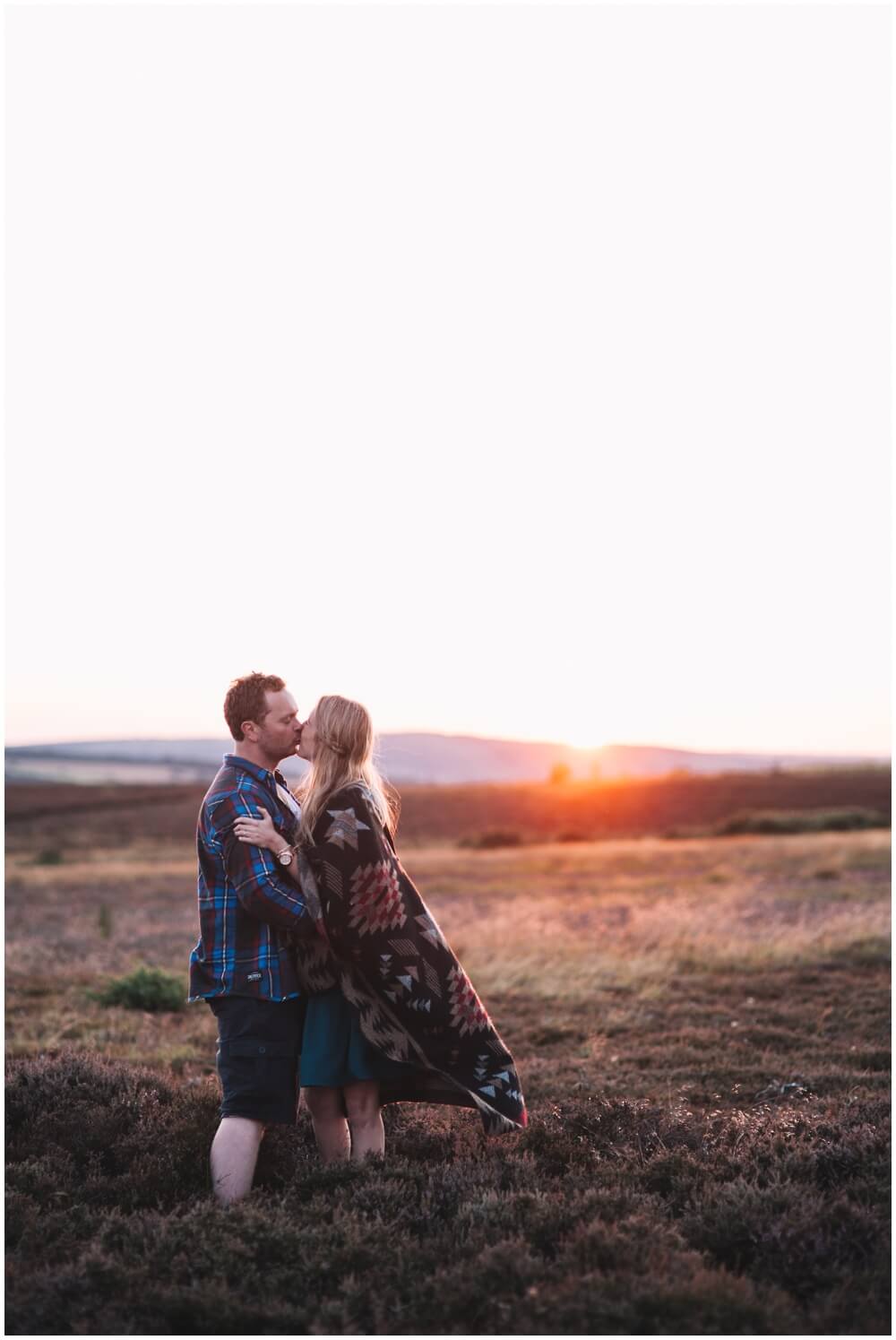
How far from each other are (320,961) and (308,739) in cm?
111

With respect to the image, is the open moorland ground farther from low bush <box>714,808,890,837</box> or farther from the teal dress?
low bush <box>714,808,890,837</box>

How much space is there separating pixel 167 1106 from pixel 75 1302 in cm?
205

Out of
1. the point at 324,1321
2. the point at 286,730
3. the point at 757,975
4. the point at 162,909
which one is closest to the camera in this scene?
the point at 324,1321

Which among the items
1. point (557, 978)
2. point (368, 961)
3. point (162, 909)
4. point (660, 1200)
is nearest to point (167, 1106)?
point (368, 961)

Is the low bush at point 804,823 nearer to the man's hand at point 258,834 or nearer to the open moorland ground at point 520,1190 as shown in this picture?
the open moorland ground at point 520,1190

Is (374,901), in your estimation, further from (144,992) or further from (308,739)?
(144,992)

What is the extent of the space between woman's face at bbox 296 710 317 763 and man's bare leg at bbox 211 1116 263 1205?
1.79 meters

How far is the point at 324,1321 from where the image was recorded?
155 inches

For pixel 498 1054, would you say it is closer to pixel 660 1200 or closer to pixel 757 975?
pixel 660 1200

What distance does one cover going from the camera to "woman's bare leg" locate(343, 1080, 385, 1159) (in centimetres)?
545

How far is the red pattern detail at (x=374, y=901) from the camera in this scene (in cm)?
527

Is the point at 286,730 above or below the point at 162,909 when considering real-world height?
above

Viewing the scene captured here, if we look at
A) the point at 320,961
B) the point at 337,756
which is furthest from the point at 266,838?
the point at 320,961

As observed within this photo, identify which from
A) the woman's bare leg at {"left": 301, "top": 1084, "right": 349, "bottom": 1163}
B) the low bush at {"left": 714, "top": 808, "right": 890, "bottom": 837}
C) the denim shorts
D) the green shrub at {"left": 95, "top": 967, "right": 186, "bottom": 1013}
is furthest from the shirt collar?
the low bush at {"left": 714, "top": 808, "right": 890, "bottom": 837}
